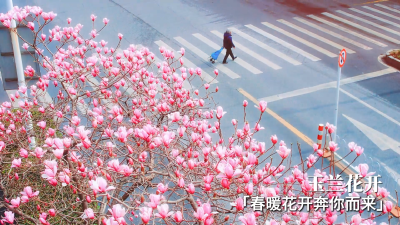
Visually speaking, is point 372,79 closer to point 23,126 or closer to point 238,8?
point 238,8

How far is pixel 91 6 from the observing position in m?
17.8

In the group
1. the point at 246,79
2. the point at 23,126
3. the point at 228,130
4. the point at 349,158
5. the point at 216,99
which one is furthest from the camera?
the point at 246,79

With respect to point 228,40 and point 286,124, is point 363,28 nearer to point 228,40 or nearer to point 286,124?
point 228,40

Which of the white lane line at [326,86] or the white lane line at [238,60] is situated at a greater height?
the white lane line at [238,60]

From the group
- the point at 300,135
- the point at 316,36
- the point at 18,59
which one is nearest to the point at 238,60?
the point at 316,36

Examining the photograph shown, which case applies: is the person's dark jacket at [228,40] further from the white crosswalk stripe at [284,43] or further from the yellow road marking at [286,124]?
the white crosswalk stripe at [284,43]

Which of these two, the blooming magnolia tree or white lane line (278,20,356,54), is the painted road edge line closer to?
the blooming magnolia tree

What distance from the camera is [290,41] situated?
47.7 feet

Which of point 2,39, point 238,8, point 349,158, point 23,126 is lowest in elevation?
point 349,158

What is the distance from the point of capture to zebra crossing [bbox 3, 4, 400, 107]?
42.4 feet

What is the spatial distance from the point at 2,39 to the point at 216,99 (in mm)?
5559

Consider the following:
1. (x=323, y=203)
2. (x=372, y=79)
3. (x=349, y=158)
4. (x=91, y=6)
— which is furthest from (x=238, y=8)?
(x=323, y=203)

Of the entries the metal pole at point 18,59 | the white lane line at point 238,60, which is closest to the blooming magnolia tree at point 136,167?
the metal pole at point 18,59

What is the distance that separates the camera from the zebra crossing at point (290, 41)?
12.9m
